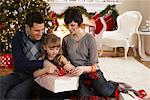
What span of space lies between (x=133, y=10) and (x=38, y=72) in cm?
422

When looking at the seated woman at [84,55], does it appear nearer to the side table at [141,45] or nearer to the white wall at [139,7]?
the side table at [141,45]

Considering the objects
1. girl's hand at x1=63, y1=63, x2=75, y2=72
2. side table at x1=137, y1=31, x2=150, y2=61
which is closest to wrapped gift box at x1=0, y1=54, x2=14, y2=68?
girl's hand at x1=63, y1=63, x2=75, y2=72

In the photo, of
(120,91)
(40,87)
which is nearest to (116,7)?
(120,91)

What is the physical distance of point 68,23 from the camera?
7.24 ft

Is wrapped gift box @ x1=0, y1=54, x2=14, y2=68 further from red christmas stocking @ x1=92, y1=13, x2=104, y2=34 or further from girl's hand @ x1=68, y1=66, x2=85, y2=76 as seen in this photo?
red christmas stocking @ x1=92, y1=13, x2=104, y2=34

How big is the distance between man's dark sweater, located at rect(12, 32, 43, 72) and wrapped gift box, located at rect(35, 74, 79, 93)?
12 cm

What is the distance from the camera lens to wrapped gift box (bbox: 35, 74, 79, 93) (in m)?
1.97

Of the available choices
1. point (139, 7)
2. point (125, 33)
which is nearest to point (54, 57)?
point (125, 33)

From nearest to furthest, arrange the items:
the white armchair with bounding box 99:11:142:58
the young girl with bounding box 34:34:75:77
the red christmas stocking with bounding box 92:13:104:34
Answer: the young girl with bounding box 34:34:75:77, the white armchair with bounding box 99:11:142:58, the red christmas stocking with bounding box 92:13:104:34

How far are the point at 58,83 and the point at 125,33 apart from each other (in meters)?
3.69

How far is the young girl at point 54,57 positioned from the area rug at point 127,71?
1251 mm

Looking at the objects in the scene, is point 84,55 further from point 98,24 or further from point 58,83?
point 98,24

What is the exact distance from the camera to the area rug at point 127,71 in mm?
3471

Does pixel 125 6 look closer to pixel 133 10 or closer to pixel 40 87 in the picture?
pixel 133 10
